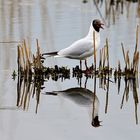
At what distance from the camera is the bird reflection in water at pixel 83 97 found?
6.35 meters

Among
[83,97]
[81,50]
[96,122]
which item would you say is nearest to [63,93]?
[83,97]

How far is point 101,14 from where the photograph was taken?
11.8 meters

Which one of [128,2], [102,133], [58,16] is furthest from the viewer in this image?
[128,2]

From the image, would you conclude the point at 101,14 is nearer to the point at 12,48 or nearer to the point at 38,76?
the point at 12,48

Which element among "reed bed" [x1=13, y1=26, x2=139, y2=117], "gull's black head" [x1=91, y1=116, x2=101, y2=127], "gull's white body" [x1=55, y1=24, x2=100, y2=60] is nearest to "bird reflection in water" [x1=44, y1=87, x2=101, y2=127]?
"gull's black head" [x1=91, y1=116, x2=101, y2=127]

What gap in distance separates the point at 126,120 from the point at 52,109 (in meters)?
0.71

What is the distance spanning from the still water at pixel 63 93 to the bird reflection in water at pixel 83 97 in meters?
0.01

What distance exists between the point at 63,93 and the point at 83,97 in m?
0.24

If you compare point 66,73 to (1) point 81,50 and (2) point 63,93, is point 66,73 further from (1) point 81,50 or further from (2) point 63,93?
(2) point 63,93

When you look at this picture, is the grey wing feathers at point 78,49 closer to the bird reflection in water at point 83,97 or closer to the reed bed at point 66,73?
the reed bed at point 66,73

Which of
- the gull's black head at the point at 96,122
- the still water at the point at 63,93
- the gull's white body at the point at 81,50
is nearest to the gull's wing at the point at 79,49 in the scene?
the gull's white body at the point at 81,50

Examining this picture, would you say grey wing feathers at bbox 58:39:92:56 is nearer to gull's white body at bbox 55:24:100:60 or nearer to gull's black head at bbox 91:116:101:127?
gull's white body at bbox 55:24:100:60

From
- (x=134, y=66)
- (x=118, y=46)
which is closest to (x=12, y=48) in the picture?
(x=118, y=46)

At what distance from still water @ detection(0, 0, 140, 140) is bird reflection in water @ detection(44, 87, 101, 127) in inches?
0.4
